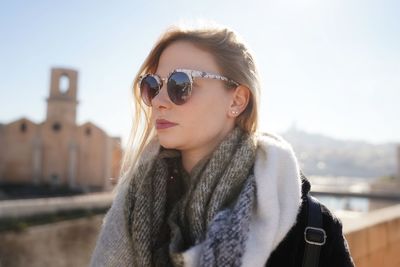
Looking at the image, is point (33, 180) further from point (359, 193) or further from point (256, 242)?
point (256, 242)

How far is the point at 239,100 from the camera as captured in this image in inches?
69.2

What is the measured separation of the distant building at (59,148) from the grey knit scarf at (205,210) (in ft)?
93.8

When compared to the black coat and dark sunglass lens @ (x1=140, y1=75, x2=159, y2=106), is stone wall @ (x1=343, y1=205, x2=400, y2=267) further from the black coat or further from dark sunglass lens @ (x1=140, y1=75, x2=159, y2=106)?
dark sunglass lens @ (x1=140, y1=75, x2=159, y2=106)

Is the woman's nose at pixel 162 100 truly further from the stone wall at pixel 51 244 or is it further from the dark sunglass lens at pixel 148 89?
the stone wall at pixel 51 244

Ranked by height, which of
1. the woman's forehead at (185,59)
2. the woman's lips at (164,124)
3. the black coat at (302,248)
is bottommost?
the black coat at (302,248)

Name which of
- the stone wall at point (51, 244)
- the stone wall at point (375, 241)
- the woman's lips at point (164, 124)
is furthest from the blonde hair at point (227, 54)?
the stone wall at point (51, 244)

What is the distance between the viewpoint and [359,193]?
122 ft

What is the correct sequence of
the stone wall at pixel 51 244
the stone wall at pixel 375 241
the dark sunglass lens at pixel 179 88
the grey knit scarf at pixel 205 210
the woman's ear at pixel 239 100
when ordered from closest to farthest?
the grey knit scarf at pixel 205 210
the dark sunglass lens at pixel 179 88
the woman's ear at pixel 239 100
the stone wall at pixel 375 241
the stone wall at pixel 51 244

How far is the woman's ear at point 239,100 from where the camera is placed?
1740 mm

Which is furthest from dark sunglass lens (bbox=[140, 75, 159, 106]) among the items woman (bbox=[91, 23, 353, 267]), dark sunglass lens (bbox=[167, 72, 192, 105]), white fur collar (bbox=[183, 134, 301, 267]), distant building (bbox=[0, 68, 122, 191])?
distant building (bbox=[0, 68, 122, 191])

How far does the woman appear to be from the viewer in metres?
1.46

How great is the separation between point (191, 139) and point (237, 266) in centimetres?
50

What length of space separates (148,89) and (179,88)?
0.68 feet

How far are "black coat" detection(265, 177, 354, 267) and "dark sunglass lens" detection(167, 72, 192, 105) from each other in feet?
1.93
